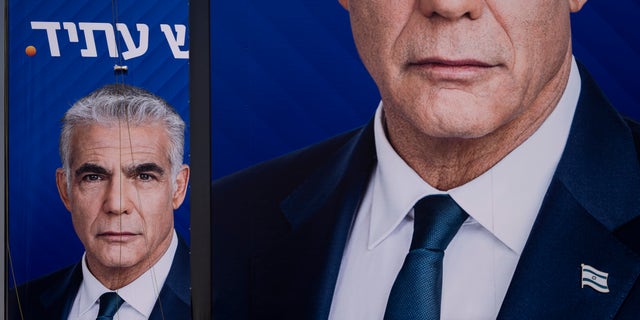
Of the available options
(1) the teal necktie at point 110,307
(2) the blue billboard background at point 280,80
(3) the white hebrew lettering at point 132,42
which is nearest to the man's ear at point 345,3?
(2) the blue billboard background at point 280,80

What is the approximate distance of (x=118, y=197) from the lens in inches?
124

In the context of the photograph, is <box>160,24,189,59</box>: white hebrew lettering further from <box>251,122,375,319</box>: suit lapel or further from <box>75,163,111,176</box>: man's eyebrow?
<box>251,122,375,319</box>: suit lapel

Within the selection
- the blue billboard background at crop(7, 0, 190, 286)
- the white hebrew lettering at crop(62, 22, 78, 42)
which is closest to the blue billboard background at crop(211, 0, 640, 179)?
the blue billboard background at crop(7, 0, 190, 286)

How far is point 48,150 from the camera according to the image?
10.5 feet

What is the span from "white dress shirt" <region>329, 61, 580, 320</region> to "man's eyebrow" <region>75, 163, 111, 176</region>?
100 centimetres

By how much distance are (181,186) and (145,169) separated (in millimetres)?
157

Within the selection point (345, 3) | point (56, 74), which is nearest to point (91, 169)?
point (56, 74)

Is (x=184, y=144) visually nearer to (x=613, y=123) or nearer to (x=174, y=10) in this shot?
(x=174, y=10)

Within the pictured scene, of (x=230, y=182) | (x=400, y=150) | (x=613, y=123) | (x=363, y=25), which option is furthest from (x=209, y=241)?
(x=613, y=123)

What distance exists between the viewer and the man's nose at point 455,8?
2.79 meters

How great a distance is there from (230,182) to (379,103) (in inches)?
25.3

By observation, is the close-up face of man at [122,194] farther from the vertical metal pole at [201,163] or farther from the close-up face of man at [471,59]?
the close-up face of man at [471,59]

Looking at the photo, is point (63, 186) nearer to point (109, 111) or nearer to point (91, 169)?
point (91, 169)

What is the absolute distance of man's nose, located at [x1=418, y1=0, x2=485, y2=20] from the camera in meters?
2.79
